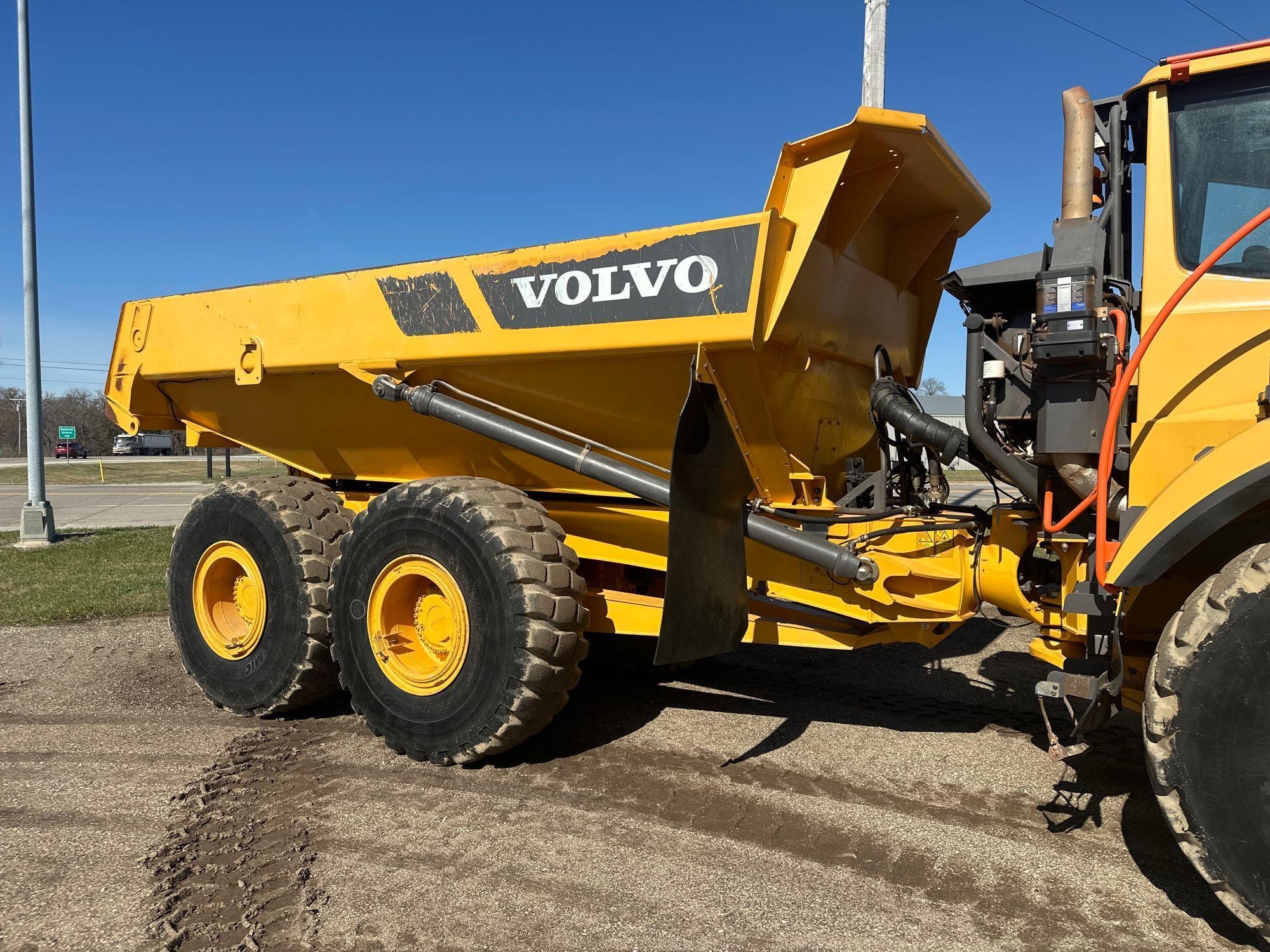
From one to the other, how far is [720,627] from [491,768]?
122 centimetres

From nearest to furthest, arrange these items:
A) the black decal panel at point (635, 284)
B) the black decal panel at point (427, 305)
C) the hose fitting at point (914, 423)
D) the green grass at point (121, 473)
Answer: the black decal panel at point (635, 284), the hose fitting at point (914, 423), the black decal panel at point (427, 305), the green grass at point (121, 473)

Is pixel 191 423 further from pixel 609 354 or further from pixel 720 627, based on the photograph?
pixel 720 627

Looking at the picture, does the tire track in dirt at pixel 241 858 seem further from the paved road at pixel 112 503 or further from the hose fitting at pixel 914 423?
the paved road at pixel 112 503

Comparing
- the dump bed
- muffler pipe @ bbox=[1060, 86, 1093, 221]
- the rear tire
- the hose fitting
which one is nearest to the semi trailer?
the dump bed

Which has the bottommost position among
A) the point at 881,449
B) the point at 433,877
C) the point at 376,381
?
the point at 433,877

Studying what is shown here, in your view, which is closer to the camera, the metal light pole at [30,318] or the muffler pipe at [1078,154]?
the muffler pipe at [1078,154]

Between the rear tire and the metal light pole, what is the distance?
43.1 feet

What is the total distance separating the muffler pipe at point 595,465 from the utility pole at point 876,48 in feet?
16.2

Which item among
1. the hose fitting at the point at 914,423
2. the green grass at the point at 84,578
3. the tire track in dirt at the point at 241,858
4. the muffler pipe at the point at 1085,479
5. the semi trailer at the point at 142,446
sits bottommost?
the tire track in dirt at the point at 241,858

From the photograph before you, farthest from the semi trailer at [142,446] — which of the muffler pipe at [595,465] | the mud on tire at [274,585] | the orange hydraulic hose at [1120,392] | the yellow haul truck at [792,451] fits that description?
the orange hydraulic hose at [1120,392]

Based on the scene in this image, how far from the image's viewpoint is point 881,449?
174 inches

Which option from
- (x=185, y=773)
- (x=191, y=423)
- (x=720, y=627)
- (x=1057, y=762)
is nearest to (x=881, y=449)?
(x=720, y=627)

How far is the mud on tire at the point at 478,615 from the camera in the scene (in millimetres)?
3830

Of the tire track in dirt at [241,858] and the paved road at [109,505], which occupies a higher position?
the paved road at [109,505]
